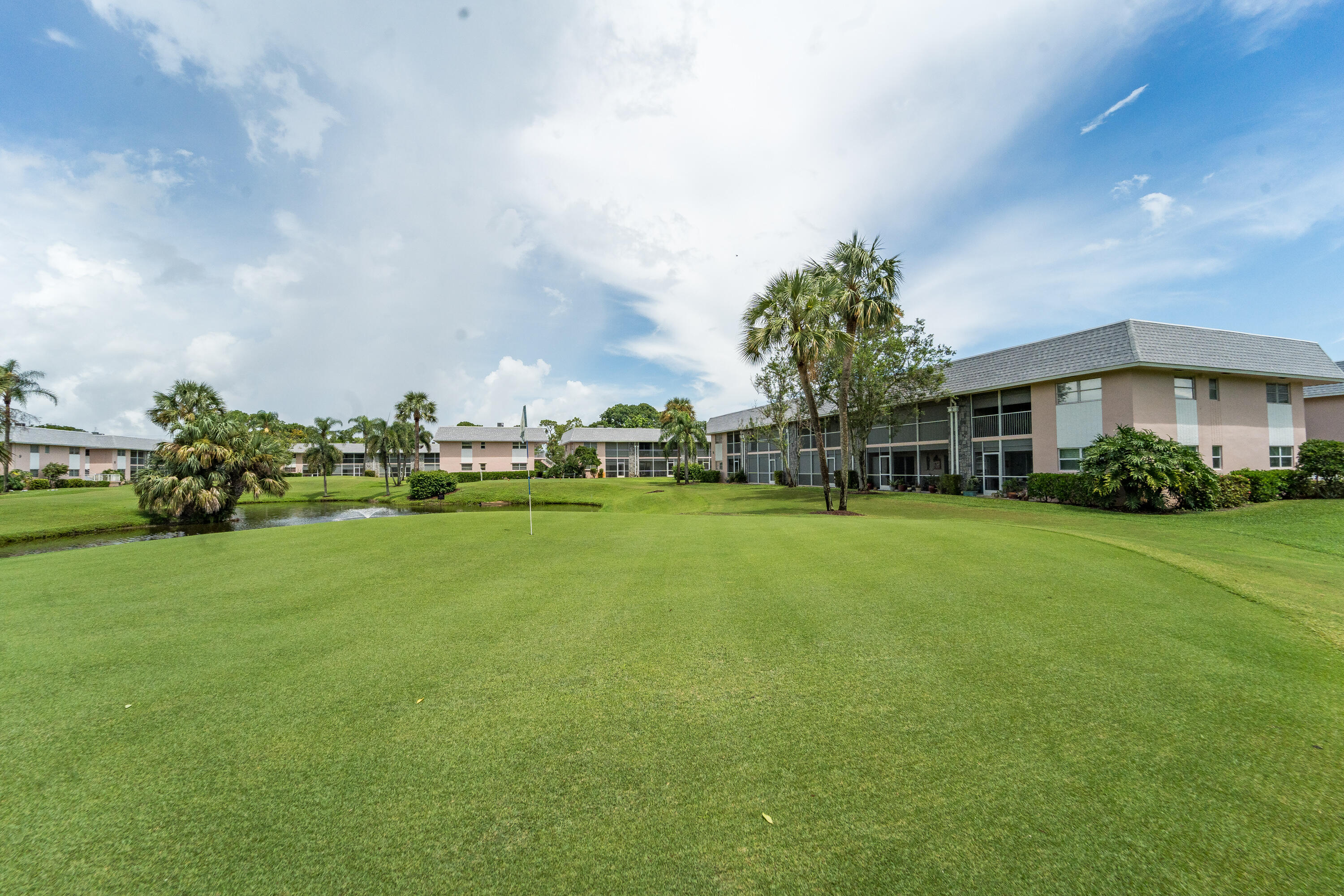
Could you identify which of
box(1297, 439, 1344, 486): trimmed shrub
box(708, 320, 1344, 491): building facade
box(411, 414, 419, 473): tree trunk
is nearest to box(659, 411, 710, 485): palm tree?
box(708, 320, 1344, 491): building facade

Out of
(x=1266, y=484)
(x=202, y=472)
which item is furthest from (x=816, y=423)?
(x=202, y=472)

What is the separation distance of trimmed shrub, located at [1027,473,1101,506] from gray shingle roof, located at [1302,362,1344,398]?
20.4 m

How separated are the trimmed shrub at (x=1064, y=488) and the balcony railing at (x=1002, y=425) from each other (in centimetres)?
267

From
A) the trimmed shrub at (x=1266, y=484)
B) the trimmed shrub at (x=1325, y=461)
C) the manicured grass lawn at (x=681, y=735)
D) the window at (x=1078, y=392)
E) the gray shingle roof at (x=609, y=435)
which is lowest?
the manicured grass lawn at (x=681, y=735)

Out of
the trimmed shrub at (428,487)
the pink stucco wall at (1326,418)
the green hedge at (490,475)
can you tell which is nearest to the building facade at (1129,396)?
the pink stucco wall at (1326,418)

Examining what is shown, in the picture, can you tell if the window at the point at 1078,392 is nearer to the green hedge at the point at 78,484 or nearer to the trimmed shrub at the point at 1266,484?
the trimmed shrub at the point at 1266,484

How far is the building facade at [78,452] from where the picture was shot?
56062mm

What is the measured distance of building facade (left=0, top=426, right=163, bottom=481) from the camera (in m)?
56.1

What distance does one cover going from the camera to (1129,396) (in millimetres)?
22125

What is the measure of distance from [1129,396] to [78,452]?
320 ft

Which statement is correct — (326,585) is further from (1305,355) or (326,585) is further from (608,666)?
(1305,355)

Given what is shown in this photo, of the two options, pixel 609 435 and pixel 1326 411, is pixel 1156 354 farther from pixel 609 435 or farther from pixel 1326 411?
pixel 609 435

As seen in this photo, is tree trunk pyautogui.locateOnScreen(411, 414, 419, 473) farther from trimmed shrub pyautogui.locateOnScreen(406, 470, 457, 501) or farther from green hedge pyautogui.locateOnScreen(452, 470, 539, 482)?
trimmed shrub pyautogui.locateOnScreen(406, 470, 457, 501)

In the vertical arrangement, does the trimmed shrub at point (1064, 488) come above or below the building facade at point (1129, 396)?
below
